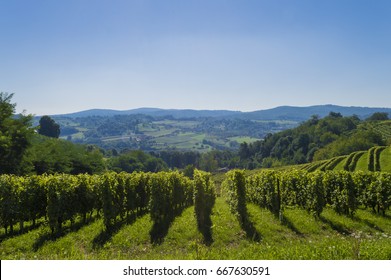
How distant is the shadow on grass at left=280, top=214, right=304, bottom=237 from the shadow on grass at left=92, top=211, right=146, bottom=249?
11.7 meters

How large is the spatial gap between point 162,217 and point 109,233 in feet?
20.0

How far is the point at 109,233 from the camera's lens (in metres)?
20.1

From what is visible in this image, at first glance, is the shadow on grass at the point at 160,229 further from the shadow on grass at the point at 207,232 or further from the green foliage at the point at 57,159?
the green foliage at the point at 57,159

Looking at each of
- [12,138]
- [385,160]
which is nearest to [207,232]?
[12,138]

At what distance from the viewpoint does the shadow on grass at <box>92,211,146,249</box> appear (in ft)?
59.8

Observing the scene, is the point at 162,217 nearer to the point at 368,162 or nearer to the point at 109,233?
the point at 109,233

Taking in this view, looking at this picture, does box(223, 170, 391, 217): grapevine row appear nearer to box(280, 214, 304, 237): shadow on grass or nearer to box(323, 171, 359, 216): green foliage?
box(323, 171, 359, 216): green foliage

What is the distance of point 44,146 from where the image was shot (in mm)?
65000

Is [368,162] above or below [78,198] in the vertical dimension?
below

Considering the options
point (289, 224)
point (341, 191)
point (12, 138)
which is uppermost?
point (12, 138)

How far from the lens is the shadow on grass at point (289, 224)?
21.2 meters

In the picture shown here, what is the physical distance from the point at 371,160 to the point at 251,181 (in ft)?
204

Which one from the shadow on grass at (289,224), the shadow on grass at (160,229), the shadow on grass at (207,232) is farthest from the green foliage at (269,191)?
the shadow on grass at (160,229)

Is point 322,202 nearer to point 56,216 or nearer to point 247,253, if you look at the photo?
point 247,253
